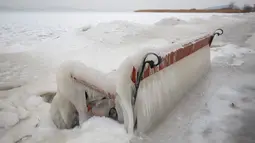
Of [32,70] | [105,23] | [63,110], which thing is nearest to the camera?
[63,110]

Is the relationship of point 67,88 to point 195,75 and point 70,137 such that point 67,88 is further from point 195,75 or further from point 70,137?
point 195,75

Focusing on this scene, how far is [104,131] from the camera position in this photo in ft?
4.10

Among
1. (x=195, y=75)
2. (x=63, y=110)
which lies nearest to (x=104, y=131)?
(x=63, y=110)

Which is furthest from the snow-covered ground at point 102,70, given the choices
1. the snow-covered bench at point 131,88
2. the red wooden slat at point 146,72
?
the red wooden slat at point 146,72

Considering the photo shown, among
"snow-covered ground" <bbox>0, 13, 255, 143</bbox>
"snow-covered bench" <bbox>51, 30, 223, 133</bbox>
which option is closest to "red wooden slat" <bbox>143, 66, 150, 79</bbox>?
"snow-covered bench" <bbox>51, 30, 223, 133</bbox>

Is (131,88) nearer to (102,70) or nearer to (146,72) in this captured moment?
(146,72)

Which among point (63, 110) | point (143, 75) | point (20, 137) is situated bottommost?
point (20, 137)

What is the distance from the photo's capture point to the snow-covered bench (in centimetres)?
118

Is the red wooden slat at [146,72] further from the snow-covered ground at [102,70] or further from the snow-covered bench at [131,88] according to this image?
the snow-covered ground at [102,70]

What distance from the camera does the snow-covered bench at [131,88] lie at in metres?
1.18

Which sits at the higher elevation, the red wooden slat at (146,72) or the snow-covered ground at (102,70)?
the red wooden slat at (146,72)

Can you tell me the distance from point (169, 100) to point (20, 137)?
103 cm

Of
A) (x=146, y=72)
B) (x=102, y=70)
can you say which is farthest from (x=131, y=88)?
(x=102, y=70)

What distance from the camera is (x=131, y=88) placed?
1180mm
